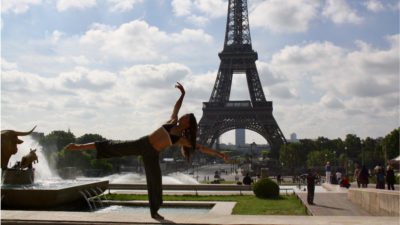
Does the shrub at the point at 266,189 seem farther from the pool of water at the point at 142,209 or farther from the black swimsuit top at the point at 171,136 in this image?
the black swimsuit top at the point at 171,136

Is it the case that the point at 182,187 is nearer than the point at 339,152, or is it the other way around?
the point at 182,187

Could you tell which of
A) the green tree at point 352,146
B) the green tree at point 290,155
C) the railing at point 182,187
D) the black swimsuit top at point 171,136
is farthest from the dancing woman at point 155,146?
the green tree at point 352,146

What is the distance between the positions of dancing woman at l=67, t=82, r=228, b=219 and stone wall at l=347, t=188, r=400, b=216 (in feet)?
20.0

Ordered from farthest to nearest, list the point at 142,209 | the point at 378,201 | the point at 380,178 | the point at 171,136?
1. the point at 380,178
2. the point at 142,209
3. the point at 378,201
4. the point at 171,136

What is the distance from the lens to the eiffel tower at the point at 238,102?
7769 centimetres

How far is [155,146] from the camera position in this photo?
23.9 feet

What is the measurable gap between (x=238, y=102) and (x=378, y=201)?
6886cm

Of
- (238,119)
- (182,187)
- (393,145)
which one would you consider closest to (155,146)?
(182,187)

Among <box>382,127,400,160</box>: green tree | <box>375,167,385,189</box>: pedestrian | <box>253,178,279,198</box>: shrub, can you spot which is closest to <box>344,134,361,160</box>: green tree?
<box>382,127,400,160</box>: green tree

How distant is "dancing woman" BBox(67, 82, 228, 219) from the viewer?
705 centimetres

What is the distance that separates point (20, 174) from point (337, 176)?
68.8ft

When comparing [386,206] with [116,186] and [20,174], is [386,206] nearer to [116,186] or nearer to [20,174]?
[20,174]

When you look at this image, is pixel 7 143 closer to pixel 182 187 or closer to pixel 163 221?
pixel 163 221

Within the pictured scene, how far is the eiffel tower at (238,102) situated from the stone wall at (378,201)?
2451 inches
